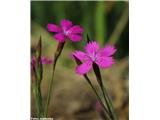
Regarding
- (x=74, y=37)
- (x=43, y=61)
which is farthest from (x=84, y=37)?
(x=43, y=61)

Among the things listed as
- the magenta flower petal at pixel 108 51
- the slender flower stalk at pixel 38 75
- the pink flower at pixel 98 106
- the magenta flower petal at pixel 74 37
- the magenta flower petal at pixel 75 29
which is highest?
the magenta flower petal at pixel 75 29

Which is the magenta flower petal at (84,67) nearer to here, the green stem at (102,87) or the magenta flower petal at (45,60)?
the green stem at (102,87)

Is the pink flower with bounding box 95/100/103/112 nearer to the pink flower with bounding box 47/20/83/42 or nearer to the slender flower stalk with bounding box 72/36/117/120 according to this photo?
the slender flower stalk with bounding box 72/36/117/120

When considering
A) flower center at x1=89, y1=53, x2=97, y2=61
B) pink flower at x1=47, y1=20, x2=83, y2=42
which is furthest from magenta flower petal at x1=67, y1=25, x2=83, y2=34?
flower center at x1=89, y1=53, x2=97, y2=61

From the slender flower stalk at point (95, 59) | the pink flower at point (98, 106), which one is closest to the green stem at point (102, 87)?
the slender flower stalk at point (95, 59)
